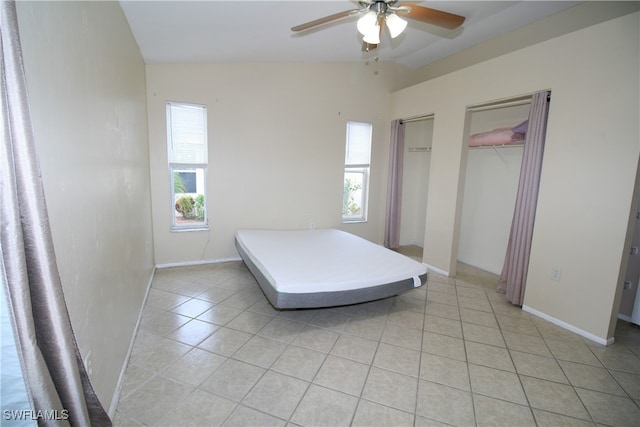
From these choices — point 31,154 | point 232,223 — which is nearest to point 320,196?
point 232,223

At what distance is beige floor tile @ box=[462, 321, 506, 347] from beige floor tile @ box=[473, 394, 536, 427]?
697mm

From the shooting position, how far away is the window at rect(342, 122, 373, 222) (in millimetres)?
4938

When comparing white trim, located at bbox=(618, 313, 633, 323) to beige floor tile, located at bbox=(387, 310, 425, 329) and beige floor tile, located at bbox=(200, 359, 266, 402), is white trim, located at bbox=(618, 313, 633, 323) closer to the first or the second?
beige floor tile, located at bbox=(387, 310, 425, 329)

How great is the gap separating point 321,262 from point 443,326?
→ 1.27 m

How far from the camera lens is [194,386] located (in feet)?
6.19

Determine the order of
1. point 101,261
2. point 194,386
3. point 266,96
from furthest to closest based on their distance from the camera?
point 266,96, point 194,386, point 101,261

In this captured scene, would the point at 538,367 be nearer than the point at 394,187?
Yes

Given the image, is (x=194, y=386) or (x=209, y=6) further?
(x=209, y=6)

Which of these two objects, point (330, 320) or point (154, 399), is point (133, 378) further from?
point (330, 320)

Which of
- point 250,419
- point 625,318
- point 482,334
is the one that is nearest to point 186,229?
point 250,419

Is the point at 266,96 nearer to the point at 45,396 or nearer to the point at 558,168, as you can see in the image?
the point at 558,168

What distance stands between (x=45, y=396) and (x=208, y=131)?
3.54 metres

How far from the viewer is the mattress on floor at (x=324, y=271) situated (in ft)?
8.00

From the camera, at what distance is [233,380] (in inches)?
76.8
